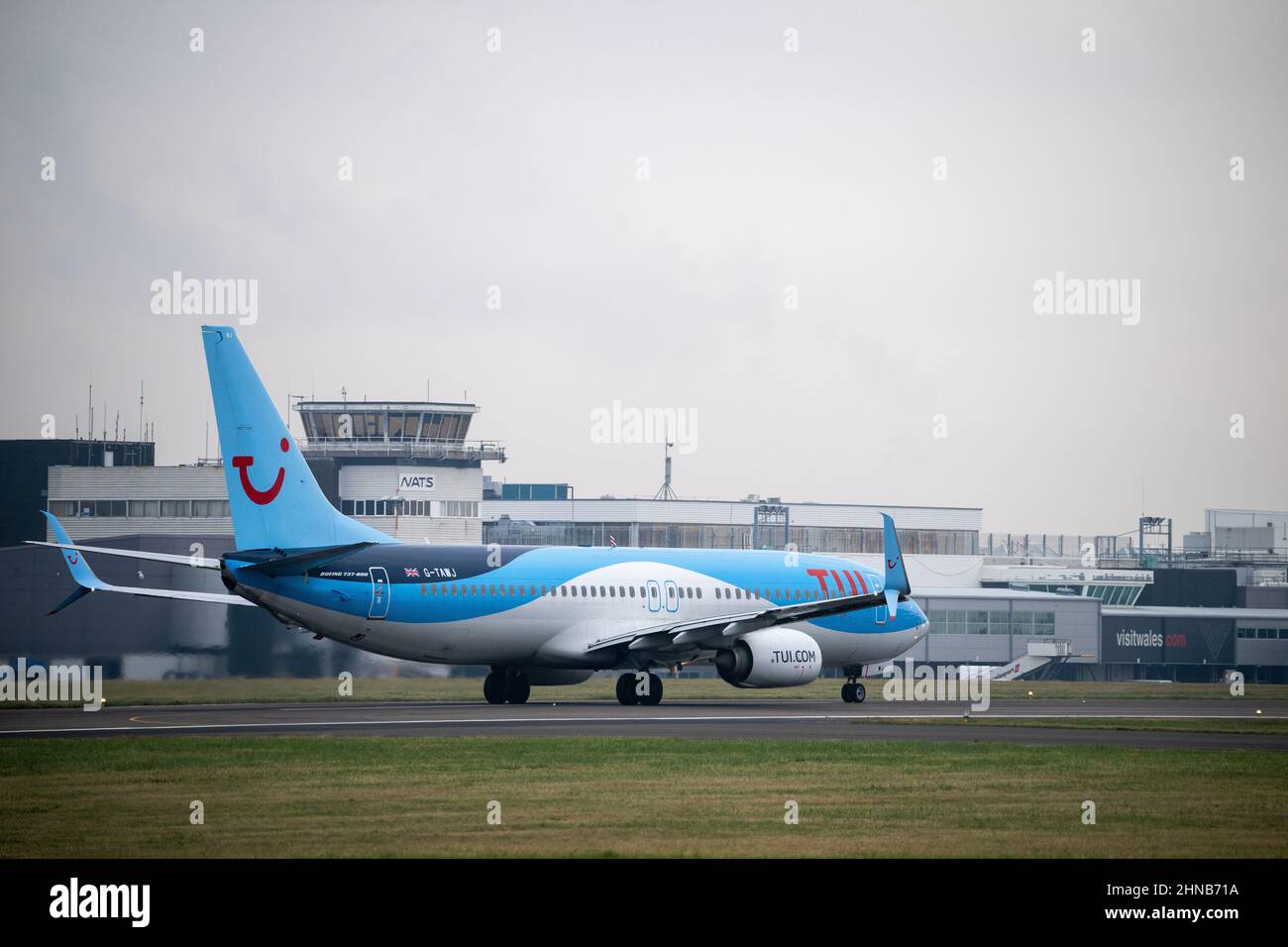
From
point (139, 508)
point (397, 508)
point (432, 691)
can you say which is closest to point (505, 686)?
point (432, 691)

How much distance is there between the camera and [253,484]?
128 feet

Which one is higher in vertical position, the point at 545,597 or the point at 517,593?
the point at 517,593

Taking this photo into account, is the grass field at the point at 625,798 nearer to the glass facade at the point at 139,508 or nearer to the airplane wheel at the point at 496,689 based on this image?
the airplane wheel at the point at 496,689

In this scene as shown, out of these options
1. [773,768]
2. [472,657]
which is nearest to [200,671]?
[472,657]

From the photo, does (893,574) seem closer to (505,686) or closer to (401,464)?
(505,686)

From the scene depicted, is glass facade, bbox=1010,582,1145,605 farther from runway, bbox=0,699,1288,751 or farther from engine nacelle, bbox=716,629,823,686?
engine nacelle, bbox=716,629,823,686

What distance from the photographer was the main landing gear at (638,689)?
4669 centimetres

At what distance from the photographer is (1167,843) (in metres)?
19.6

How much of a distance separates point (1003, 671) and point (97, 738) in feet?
178

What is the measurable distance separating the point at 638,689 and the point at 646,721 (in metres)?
7.07
